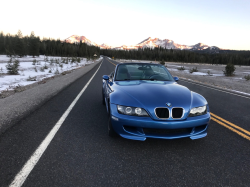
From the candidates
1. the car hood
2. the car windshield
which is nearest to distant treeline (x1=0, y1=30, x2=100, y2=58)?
the car windshield

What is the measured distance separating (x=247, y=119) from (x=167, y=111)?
131 inches

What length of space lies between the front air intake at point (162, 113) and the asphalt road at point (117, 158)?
2.04 feet

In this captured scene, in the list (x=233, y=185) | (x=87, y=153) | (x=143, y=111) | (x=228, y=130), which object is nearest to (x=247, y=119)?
(x=228, y=130)

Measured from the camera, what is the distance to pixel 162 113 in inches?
107

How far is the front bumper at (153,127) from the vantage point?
2635 millimetres

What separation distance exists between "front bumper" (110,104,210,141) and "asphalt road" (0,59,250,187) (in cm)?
31

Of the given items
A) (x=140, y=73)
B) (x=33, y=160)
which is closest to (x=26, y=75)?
(x=140, y=73)

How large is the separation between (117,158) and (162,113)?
3.29 ft

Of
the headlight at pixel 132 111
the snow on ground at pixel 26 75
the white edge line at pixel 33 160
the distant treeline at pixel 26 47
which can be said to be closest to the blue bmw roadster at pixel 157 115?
the headlight at pixel 132 111

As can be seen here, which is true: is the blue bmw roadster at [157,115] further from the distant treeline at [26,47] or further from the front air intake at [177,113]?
the distant treeline at [26,47]

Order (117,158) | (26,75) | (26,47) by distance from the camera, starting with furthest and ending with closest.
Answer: (26,47) < (26,75) < (117,158)

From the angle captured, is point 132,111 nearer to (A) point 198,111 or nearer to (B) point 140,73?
(A) point 198,111

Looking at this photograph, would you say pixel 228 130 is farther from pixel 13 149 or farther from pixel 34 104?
pixel 34 104

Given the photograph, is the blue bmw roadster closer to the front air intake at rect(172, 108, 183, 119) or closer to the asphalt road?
the front air intake at rect(172, 108, 183, 119)
